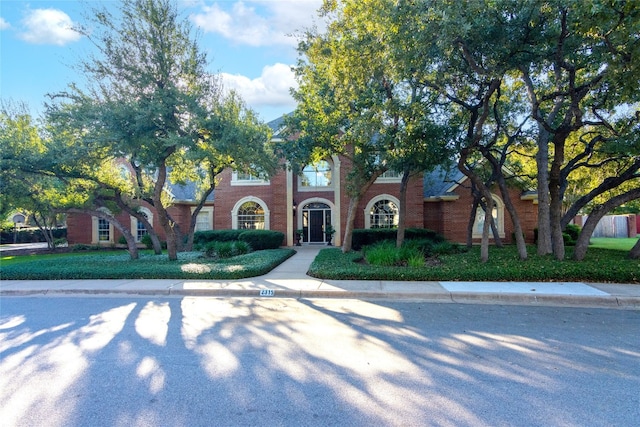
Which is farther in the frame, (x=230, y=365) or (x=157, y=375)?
(x=230, y=365)

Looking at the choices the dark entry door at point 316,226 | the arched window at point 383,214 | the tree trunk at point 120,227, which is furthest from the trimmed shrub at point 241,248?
the arched window at point 383,214

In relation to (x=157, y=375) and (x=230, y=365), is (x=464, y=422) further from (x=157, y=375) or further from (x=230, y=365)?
(x=157, y=375)

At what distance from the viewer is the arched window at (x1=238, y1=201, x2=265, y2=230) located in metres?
21.3

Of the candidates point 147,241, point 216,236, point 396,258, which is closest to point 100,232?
point 147,241

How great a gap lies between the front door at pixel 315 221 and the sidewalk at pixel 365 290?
11013 millimetres

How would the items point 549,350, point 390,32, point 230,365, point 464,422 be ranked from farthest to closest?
point 390,32
point 549,350
point 230,365
point 464,422

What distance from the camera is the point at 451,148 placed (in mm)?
11453

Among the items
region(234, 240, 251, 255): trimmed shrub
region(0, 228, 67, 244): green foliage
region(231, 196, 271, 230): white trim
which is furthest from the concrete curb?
region(0, 228, 67, 244): green foliage

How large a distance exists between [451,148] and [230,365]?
9742mm

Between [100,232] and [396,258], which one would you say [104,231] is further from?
[396,258]

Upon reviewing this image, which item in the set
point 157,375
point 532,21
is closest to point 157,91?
point 157,375

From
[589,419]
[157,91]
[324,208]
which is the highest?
[157,91]

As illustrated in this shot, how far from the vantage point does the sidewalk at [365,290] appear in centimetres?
760

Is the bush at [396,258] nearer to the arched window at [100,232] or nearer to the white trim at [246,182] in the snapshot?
the white trim at [246,182]
